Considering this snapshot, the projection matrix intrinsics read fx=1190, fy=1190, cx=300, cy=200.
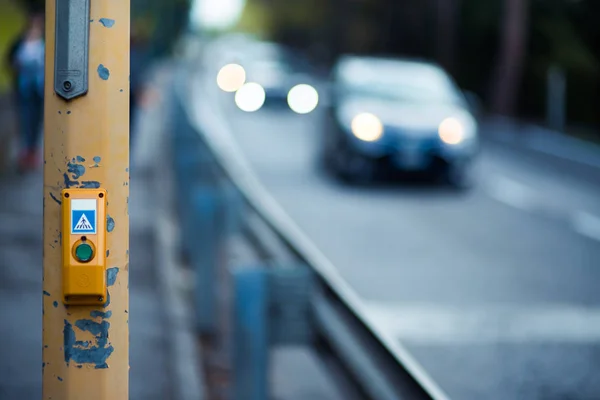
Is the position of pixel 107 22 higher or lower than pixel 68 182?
higher

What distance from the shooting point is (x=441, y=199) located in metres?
15.7

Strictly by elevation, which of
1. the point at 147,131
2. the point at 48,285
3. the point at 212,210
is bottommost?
the point at 147,131

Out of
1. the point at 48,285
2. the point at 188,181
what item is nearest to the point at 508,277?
the point at 188,181

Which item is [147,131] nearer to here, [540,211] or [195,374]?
[540,211]

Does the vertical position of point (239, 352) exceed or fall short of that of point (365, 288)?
it exceeds it

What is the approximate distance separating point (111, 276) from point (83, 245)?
0.38 feet

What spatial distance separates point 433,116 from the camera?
16.1 m

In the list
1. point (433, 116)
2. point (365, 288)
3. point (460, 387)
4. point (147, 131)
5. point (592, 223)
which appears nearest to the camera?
point (460, 387)

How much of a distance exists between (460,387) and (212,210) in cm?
213

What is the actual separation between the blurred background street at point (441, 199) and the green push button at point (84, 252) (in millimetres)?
3316

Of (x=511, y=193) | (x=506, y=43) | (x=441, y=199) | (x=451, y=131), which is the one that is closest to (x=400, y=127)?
(x=451, y=131)

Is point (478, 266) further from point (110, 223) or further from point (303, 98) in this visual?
point (303, 98)

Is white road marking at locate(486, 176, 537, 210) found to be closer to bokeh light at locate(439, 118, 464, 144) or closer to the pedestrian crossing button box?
bokeh light at locate(439, 118, 464, 144)

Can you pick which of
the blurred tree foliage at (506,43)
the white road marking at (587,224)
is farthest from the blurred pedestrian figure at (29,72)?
the blurred tree foliage at (506,43)
